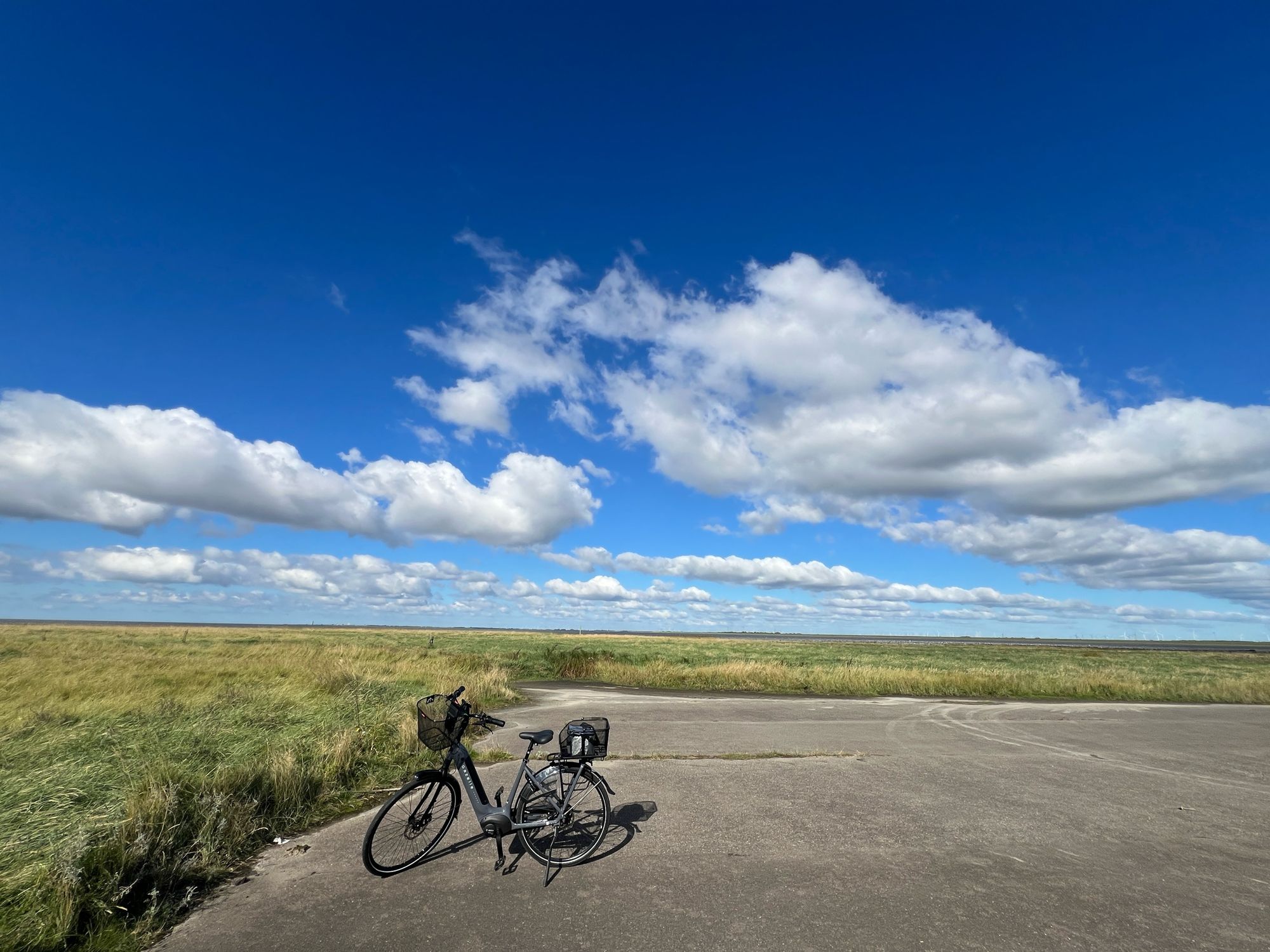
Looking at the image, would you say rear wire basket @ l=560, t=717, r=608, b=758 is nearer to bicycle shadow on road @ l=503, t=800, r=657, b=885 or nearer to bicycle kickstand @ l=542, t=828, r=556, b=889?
bicycle kickstand @ l=542, t=828, r=556, b=889

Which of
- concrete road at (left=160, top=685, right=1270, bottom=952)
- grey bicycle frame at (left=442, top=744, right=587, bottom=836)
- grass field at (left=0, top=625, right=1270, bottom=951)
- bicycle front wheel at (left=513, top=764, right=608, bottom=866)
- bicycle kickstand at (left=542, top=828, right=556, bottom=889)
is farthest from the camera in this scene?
bicycle front wheel at (left=513, top=764, right=608, bottom=866)

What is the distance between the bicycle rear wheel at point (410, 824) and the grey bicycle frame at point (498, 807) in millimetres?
275

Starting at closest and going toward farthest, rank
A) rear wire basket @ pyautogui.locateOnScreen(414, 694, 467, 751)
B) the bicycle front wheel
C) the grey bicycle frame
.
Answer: rear wire basket @ pyautogui.locateOnScreen(414, 694, 467, 751) < the grey bicycle frame < the bicycle front wheel

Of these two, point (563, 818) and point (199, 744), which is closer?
point (563, 818)

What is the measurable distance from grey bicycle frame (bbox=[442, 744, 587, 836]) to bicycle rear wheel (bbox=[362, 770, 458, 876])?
0.28 meters

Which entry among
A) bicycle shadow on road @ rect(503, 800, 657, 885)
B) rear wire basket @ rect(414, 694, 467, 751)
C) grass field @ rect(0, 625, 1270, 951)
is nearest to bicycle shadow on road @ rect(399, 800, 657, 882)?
bicycle shadow on road @ rect(503, 800, 657, 885)

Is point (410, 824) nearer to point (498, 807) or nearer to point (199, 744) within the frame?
point (498, 807)

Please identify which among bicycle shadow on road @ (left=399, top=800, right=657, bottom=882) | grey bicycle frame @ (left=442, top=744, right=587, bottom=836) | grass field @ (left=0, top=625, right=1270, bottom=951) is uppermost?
grey bicycle frame @ (left=442, top=744, right=587, bottom=836)

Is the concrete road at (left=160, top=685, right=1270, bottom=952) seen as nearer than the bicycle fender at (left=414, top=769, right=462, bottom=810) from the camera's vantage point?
Yes

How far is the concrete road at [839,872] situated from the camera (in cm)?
523

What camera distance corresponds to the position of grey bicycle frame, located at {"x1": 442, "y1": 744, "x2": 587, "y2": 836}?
21.1 ft

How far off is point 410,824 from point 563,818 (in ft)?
4.74

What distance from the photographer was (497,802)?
7023 mm

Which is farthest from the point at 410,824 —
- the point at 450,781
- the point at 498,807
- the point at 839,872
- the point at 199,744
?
the point at 199,744
